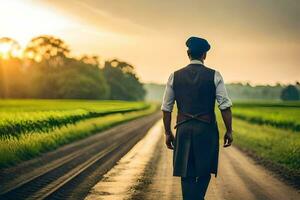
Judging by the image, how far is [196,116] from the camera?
5730mm

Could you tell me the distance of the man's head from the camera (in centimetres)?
590

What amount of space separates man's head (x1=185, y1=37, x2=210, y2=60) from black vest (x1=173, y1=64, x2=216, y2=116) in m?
0.14

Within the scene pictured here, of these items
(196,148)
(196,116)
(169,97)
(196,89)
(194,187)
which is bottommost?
(194,187)

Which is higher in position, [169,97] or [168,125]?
[169,97]

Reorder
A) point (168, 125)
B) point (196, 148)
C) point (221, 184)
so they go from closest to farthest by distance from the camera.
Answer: point (196, 148), point (168, 125), point (221, 184)

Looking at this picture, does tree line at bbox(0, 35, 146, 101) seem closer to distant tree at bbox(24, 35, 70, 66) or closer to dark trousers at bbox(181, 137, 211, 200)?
distant tree at bbox(24, 35, 70, 66)

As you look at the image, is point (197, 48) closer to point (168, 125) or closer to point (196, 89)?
point (196, 89)

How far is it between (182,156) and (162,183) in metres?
5.04

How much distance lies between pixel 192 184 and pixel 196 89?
1140 mm

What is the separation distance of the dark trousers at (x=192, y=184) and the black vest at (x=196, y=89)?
0.55 m

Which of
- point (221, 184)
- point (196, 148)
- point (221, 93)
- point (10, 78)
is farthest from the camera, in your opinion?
point (10, 78)

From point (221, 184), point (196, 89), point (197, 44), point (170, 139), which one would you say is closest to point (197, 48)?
point (197, 44)

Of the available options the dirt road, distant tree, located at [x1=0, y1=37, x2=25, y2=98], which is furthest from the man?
distant tree, located at [x1=0, y1=37, x2=25, y2=98]

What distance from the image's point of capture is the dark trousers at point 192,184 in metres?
5.83
